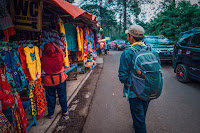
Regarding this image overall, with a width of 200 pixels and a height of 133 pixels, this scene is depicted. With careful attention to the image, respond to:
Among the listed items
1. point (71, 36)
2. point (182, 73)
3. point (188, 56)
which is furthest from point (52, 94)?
point (182, 73)

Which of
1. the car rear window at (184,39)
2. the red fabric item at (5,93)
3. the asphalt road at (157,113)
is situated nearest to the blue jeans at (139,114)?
the asphalt road at (157,113)

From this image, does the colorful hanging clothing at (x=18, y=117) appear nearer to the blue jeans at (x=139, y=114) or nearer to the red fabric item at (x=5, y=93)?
the red fabric item at (x=5, y=93)

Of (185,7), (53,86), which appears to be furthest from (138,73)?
(185,7)

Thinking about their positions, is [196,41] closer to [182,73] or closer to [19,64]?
[182,73]

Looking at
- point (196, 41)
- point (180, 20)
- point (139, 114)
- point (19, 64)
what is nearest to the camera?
point (139, 114)

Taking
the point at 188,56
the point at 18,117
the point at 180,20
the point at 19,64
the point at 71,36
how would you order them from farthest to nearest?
the point at 180,20
the point at 71,36
the point at 188,56
the point at 19,64
the point at 18,117

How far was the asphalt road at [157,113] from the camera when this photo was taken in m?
2.80

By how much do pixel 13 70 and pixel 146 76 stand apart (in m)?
2.44

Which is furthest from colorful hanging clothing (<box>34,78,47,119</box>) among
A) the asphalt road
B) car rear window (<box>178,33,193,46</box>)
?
car rear window (<box>178,33,193,46</box>)

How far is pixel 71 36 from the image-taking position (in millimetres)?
5613

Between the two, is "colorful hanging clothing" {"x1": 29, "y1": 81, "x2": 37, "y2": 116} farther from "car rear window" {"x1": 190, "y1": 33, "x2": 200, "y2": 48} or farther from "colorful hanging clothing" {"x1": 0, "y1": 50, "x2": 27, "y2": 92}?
"car rear window" {"x1": 190, "y1": 33, "x2": 200, "y2": 48}

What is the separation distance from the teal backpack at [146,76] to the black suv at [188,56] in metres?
3.54

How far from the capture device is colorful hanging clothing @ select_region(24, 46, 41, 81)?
2.68 metres

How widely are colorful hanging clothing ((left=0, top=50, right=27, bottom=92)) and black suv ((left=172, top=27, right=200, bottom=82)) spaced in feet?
17.6
